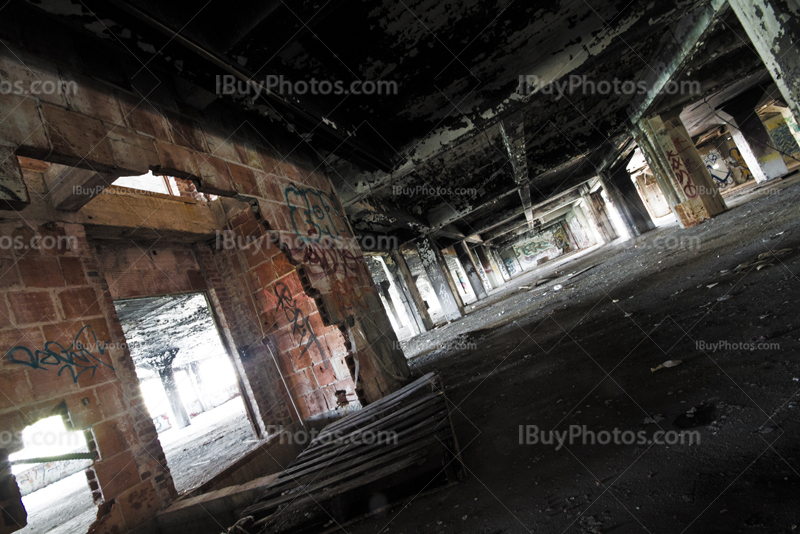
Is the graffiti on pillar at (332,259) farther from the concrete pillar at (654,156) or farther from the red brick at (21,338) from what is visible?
the concrete pillar at (654,156)

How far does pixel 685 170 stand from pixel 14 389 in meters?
12.8

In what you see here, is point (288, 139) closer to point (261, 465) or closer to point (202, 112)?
point (202, 112)

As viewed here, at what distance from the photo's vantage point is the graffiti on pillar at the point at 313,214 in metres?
4.14

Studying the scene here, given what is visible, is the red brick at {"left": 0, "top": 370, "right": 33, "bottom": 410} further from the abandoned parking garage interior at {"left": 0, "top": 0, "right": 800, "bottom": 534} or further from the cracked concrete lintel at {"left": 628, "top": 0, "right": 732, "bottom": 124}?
the cracked concrete lintel at {"left": 628, "top": 0, "right": 732, "bottom": 124}

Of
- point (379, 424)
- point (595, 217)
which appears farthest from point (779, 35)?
point (595, 217)

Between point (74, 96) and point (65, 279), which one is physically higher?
point (74, 96)

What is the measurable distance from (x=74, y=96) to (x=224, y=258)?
4.28 m

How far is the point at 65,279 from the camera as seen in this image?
385 cm

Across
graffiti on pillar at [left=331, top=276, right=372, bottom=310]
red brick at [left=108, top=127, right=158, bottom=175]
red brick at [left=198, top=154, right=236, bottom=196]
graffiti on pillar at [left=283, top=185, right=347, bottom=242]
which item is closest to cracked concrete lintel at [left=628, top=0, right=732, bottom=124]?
graffiti on pillar at [left=283, top=185, right=347, bottom=242]

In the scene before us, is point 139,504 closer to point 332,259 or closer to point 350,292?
point 350,292

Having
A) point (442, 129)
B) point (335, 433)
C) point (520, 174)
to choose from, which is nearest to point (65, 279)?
point (335, 433)

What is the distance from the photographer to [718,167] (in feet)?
57.4

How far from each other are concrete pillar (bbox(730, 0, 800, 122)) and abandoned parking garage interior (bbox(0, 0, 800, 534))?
25 millimetres

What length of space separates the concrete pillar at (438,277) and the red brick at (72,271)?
33.4ft
